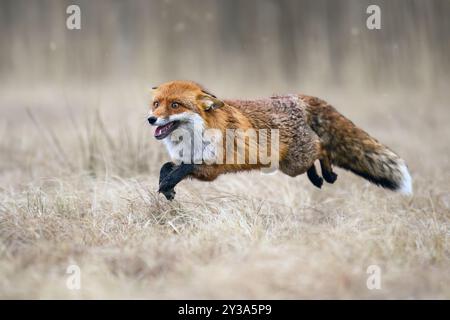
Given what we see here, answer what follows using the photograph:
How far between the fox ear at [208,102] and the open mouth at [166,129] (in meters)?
0.30

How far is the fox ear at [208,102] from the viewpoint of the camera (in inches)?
225

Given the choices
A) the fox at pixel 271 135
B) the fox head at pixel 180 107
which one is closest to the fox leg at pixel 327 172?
the fox at pixel 271 135

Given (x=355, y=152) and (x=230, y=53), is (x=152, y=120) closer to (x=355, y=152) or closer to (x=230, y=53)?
(x=355, y=152)

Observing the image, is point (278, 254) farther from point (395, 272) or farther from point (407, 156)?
point (407, 156)

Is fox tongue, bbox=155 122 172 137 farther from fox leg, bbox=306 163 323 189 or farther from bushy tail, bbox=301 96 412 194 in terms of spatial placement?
fox leg, bbox=306 163 323 189

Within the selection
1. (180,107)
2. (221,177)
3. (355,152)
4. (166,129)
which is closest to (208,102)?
(180,107)

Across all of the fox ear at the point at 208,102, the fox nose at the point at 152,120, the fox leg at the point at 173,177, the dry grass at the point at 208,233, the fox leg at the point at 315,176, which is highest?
the fox ear at the point at 208,102

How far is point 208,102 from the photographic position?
5.71 meters

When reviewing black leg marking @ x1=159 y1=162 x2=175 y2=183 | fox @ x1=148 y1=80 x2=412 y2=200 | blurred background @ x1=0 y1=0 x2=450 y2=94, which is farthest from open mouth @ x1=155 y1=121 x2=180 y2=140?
blurred background @ x1=0 y1=0 x2=450 y2=94

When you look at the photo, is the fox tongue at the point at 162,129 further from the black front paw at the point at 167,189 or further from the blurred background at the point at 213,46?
the blurred background at the point at 213,46

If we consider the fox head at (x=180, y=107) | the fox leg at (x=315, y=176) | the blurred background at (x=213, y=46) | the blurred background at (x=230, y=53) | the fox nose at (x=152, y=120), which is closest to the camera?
the fox nose at (x=152, y=120)

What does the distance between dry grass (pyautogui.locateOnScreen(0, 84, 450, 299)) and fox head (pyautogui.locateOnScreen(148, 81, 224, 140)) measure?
0.86 metres
